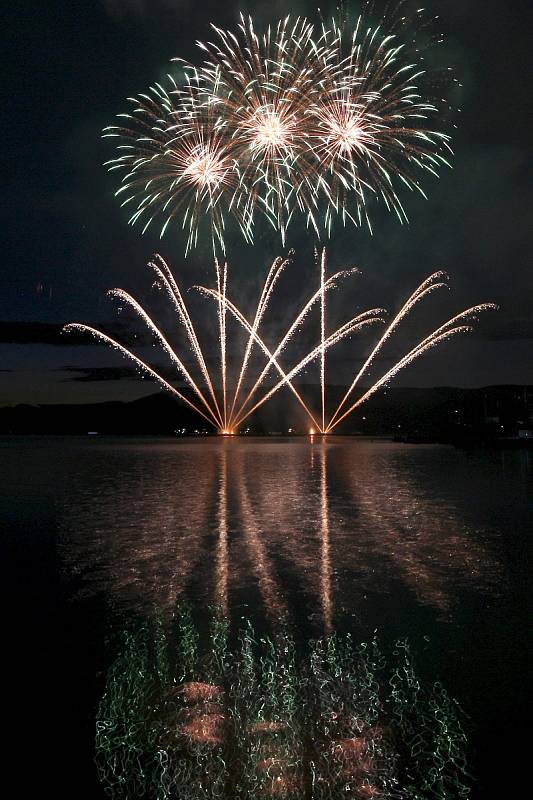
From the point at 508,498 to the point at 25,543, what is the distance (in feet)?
45.1

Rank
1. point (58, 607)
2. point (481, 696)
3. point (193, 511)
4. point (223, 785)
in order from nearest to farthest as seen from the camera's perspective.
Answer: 1. point (223, 785)
2. point (481, 696)
3. point (58, 607)
4. point (193, 511)

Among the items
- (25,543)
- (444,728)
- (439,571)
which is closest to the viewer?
(444,728)

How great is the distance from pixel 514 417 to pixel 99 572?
12439cm

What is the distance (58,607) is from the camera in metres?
8.38

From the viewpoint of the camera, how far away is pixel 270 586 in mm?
9266

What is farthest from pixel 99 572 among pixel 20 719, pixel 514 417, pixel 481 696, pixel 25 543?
pixel 514 417

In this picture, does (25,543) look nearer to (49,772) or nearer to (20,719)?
(20,719)

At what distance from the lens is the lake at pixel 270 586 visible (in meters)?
5.15

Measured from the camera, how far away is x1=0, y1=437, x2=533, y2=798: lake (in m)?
5.15

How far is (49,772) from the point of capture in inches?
177

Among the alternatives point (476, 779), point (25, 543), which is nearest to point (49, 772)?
point (476, 779)

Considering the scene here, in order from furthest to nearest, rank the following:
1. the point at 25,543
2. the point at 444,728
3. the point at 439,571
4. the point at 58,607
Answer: the point at 25,543, the point at 439,571, the point at 58,607, the point at 444,728

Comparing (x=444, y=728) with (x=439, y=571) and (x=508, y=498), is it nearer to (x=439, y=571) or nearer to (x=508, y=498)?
(x=439, y=571)

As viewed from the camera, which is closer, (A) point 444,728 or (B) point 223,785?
(B) point 223,785
